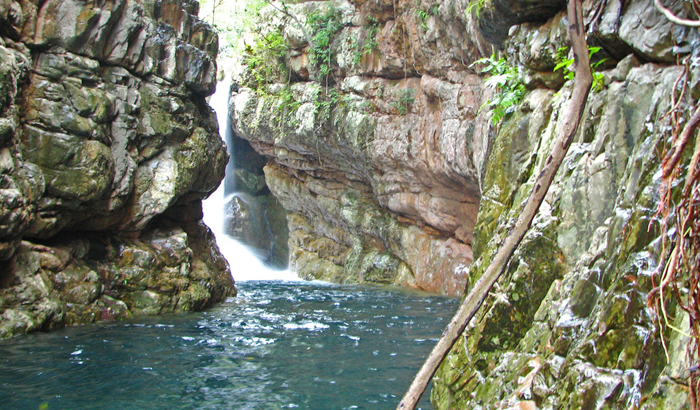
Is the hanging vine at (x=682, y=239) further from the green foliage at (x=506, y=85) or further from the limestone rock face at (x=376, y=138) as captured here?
the limestone rock face at (x=376, y=138)

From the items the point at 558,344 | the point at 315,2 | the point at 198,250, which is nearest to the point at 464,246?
the point at 198,250

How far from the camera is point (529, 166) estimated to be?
16.0 ft

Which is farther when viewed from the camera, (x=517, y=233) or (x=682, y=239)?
(x=517, y=233)

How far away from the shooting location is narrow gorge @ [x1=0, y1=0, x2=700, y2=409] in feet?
9.16

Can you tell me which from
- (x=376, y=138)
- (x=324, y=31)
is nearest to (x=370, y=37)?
(x=324, y=31)

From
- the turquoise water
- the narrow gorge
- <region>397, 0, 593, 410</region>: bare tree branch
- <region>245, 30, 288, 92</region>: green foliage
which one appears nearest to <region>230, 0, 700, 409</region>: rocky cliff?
the narrow gorge

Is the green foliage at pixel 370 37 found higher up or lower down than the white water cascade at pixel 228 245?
higher up

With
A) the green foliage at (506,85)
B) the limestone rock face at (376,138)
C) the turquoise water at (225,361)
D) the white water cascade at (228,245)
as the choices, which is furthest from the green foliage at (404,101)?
the white water cascade at (228,245)

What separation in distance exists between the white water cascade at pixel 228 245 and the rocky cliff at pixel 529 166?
5.08 meters

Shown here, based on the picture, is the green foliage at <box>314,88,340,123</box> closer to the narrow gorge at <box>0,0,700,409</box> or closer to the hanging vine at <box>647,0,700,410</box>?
the narrow gorge at <box>0,0,700,409</box>

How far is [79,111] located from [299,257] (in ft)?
38.2

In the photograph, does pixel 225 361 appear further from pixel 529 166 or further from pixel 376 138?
pixel 376 138

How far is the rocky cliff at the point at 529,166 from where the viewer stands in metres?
2.68

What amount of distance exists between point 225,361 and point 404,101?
896 centimetres
